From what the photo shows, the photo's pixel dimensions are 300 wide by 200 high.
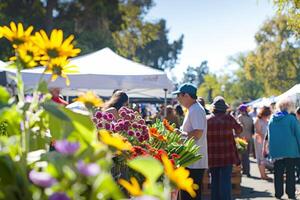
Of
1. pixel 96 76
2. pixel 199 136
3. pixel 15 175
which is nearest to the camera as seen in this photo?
pixel 15 175

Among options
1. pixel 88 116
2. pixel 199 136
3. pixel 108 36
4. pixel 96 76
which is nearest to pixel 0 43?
pixel 108 36

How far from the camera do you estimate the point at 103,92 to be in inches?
598

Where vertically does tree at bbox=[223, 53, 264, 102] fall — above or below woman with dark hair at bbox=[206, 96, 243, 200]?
→ above

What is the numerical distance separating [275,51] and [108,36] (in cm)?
2114

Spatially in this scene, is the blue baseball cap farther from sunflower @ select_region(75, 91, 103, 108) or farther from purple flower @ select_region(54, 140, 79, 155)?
purple flower @ select_region(54, 140, 79, 155)

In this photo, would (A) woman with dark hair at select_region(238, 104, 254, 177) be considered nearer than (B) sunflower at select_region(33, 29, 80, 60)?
No

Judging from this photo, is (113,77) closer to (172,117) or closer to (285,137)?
(172,117)

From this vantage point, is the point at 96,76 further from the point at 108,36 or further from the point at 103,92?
the point at 108,36

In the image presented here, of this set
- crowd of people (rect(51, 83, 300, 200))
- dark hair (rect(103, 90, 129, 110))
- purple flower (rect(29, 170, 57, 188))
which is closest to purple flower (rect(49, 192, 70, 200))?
purple flower (rect(29, 170, 57, 188))


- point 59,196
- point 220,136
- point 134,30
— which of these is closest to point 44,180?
point 59,196

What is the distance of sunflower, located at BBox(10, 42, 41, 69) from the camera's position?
1.37 metres

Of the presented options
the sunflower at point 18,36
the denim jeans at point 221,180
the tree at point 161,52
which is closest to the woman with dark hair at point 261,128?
the denim jeans at point 221,180

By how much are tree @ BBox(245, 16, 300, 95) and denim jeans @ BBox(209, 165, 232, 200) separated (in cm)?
3608

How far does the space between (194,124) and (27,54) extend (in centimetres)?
419
